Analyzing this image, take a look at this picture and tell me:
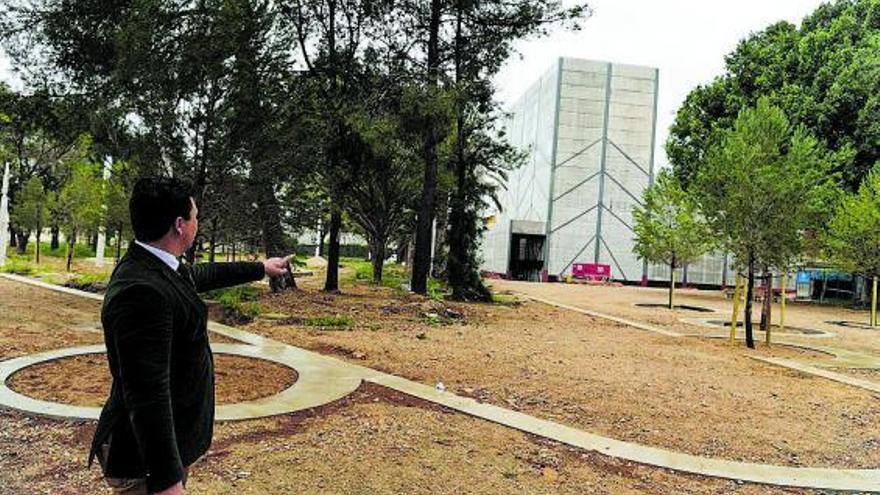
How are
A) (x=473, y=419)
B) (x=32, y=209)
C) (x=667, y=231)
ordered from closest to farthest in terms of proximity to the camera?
1. (x=473, y=419)
2. (x=667, y=231)
3. (x=32, y=209)

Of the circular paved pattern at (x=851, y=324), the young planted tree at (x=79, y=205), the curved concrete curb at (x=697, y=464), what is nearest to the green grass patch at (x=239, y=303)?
the curved concrete curb at (x=697, y=464)

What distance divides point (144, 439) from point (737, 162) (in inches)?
488

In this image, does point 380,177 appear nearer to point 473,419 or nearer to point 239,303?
point 239,303

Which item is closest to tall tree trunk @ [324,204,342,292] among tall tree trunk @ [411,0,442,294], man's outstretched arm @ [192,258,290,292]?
tall tree trunk @ [411,0,442,294]

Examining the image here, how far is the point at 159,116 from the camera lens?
1145 cm

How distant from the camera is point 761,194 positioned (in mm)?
12086

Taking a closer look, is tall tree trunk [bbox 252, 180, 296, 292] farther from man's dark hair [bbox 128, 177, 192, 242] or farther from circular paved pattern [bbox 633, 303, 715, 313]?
circular paved pattern [bbox 633, 303, 715, 313]

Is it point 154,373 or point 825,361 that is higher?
point 154,373

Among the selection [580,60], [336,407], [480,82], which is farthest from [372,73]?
[580,60]

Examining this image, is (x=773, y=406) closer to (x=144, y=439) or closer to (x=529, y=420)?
(x=529, y=420)

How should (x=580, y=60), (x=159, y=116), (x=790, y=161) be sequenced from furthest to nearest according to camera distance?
(x=580, y=60) → (x=790, y=161) → (x=159, y=116)

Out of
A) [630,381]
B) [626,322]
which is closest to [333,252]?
[626,322]

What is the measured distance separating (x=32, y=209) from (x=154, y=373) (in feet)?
103

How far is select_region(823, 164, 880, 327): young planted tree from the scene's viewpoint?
20539 mm
